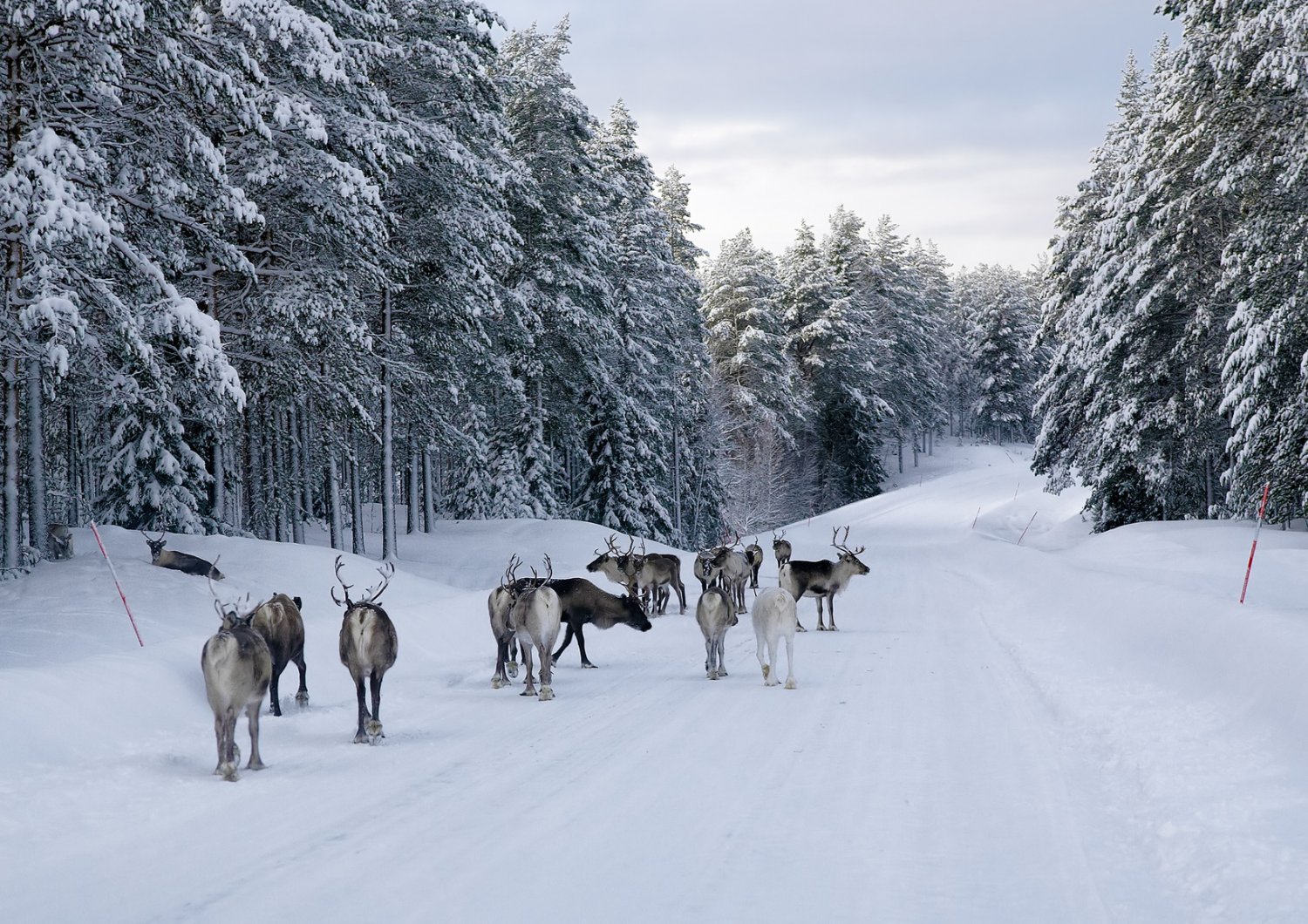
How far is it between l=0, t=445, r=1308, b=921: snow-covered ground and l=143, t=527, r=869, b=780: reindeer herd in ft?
1.05

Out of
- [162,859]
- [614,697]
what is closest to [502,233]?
[614,697]

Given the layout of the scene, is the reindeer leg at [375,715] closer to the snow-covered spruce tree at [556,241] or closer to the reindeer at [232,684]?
the reindeer at [232,684]

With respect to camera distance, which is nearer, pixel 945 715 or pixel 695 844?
pixel 695 844

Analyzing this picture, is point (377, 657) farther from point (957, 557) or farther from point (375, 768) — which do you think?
point (957, 557)

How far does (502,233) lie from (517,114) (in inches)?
438

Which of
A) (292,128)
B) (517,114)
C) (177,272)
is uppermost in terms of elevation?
(517,114)

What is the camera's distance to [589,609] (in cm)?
1315

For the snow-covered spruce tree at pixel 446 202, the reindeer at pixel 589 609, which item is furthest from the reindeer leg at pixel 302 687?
the snow-covered spruce tree at pixel 446 202

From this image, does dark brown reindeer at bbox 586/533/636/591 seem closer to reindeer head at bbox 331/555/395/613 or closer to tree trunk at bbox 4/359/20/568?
reindeer head at bbox 331/555/395/613

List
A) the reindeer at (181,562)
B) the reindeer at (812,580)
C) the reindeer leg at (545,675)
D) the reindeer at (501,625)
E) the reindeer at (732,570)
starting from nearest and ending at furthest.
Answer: the reindeer leg at (545,675)
the reindeer at (501,625)
the reindeer at (181,562)
the reindeer at (812,580)
the reindeer at (732,570)

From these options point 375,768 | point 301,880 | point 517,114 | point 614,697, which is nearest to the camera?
point 301,880

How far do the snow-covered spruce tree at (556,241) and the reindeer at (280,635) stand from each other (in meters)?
21.7

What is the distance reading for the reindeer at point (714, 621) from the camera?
1161 cm

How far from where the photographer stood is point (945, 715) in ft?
30.2
